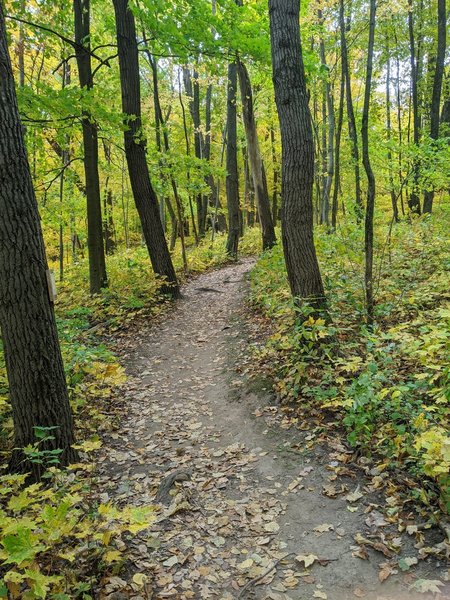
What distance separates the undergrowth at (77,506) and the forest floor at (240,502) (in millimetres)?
205

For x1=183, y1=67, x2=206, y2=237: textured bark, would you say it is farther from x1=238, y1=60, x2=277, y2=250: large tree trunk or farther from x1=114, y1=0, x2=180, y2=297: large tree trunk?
x1=114, y1=0, x2=180, y2=297: large tree trunk

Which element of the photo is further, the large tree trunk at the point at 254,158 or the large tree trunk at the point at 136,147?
the large tree trunk at the point at 254,158

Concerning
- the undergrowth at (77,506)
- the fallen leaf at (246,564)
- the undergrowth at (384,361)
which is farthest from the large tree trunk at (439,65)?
the fallen leaf at (246,564)

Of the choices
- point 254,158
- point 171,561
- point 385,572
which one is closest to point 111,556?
point 171,561

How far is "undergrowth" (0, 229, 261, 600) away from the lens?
2.57 m

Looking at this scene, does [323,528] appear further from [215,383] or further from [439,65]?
[439,65]

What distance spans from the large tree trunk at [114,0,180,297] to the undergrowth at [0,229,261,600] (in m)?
1.21

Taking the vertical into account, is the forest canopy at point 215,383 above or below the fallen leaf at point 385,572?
above

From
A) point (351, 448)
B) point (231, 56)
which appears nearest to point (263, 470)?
point (351, 448)

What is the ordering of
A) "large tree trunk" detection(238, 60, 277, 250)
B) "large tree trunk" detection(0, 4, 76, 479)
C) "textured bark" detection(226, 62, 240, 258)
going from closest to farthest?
1. "large tree trunk" detection(0, 4, 76, 479)
2. "large tree trunk" detection(238, 60, 277, 250)
3. "textured bark" detection(226, 62, 240, 258)

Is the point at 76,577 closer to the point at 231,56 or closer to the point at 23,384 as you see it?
the point at 23,384

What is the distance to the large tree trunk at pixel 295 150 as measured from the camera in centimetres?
547

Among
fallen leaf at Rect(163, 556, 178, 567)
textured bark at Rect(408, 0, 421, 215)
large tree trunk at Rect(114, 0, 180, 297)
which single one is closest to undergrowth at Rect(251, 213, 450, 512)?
fallen leaf at Rect(163, 556, 178, 567)

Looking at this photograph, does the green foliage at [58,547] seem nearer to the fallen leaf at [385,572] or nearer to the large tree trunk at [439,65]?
the fallen leaf at [385,572]
